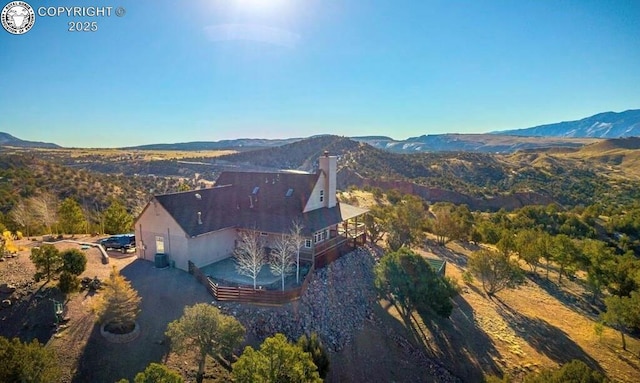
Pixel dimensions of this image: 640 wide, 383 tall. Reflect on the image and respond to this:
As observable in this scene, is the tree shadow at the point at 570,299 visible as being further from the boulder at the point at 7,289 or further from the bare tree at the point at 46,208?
the bare tree at the point at 46,208

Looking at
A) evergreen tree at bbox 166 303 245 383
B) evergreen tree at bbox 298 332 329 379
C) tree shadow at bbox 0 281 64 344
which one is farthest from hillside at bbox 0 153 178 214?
evergreen tree at bbox 298 332 329 379

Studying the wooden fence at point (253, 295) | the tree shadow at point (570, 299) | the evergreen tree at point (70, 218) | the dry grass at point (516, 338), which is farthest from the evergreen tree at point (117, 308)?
the tree shadow at point (570, 299)

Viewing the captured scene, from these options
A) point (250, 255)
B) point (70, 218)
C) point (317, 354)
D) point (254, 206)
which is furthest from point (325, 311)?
point (70, 218)

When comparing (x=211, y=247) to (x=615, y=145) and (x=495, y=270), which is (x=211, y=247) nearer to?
(x=495, y=270)

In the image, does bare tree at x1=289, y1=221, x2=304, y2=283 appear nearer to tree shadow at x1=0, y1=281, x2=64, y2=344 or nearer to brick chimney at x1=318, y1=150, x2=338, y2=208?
brick chimney at x1=318, y1=150, x2=338, y2=208

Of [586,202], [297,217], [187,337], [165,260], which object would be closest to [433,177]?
[586,202]

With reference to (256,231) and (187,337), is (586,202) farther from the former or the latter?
(187,337)

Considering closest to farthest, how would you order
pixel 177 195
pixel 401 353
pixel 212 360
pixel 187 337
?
1. pixel 187 337
2. pixel 212 360
3. pixel 401 353
4. pixel 177 195
